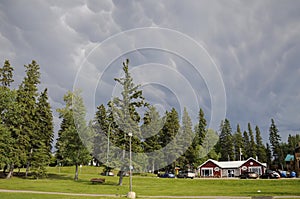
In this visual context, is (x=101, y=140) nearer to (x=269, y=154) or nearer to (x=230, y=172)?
(x=230, y=172)

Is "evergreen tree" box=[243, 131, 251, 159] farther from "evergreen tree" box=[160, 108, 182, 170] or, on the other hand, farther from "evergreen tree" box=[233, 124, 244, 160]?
"evergreen tree" box=[160, 108, 182, 170]

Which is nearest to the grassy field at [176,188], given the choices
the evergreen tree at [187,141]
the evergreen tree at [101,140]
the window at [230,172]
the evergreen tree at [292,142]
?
the evergreen tree at [101,140]

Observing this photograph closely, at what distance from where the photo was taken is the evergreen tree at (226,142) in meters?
94.9

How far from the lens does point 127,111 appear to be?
35.9 m

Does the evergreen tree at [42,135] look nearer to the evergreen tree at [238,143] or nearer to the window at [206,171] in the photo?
the window at [206,171]

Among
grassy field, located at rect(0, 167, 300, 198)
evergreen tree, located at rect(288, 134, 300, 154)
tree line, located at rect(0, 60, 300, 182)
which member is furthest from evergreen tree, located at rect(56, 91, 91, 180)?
evergreen tree, located at rect(288, 134, 300, 154)

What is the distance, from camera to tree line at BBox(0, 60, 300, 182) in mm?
35688

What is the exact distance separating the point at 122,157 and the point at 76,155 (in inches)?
572

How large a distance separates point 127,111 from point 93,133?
13426mm

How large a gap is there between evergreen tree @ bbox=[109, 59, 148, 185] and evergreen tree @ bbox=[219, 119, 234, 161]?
216ft

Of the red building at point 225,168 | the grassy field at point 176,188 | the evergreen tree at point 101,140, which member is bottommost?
the grassy field at point 176,188

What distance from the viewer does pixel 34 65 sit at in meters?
50.2

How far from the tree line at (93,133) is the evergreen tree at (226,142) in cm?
2234

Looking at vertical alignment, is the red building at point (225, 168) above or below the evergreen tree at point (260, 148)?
below
